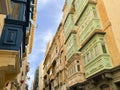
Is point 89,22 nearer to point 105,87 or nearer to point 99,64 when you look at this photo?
point 99,64

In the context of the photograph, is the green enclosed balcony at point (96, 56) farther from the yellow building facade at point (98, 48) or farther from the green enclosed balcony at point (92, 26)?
the green enclosed balcony at point (92, 26)

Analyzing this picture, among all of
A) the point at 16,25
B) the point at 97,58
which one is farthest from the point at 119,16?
the point at 16,25

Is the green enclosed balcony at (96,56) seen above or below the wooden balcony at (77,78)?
above

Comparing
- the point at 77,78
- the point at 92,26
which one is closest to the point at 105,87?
the point at 77,78

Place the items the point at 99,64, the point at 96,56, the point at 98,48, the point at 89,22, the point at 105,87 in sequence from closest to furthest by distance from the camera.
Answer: the point at 99,64 < the point at 105,87 < the point at 98,48 < the point at 96,56 < the point at 89,22

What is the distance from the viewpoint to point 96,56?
1367 cm

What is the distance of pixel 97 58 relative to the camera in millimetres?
13430

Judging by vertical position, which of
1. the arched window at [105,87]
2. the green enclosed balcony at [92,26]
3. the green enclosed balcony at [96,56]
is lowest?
the arched window at [105,87]

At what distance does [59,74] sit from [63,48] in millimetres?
4644

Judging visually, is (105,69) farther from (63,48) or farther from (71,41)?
(63,48)

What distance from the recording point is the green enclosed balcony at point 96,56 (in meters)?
12.6

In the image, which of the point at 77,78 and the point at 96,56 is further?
the point at 77,78

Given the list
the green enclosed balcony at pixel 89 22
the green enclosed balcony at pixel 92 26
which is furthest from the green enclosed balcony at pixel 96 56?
the green enclosed balcony at pixel 89 22

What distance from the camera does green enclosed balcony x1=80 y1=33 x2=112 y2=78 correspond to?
41.4ft
